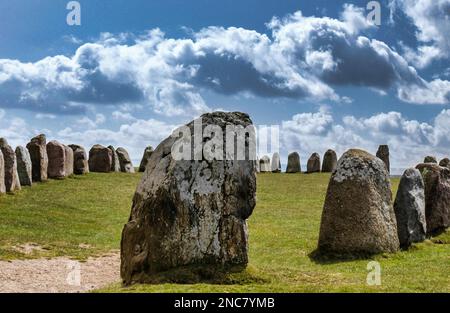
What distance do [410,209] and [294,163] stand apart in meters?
35.8

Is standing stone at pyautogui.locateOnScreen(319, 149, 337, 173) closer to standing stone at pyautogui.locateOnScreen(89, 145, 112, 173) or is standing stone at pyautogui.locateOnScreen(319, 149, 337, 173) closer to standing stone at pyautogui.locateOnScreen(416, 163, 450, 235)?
standing stone at pyautogui.locateOnScreen(89, 145, 112, 173)

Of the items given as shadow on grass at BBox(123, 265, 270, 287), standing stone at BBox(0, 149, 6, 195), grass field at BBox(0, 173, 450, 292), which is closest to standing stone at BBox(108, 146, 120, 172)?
grass field at BBox(0, 173, 450, 292)

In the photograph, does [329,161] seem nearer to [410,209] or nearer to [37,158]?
[37,158]

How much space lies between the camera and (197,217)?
14.5 m

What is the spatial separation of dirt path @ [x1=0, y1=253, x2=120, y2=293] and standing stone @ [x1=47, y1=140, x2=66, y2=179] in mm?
21297

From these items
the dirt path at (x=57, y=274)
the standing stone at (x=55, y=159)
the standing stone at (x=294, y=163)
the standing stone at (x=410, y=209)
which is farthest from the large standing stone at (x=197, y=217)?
the standing stone at (x=294, y=163)

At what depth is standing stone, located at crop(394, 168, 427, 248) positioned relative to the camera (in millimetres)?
22953

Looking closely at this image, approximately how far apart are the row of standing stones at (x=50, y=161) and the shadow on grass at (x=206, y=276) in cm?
2164

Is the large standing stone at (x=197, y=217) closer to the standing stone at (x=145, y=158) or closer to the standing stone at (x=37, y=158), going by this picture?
the standing stone at (x=37, y=158)

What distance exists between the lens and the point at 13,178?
35.0 m

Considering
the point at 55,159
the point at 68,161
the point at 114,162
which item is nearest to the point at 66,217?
the point at 55,159

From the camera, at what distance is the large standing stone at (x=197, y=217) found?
1446 centimetres

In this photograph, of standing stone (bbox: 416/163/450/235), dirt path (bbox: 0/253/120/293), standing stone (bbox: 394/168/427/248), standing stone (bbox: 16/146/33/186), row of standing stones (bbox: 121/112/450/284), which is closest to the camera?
row of standing stones (bbox: 121/112/450/284)
